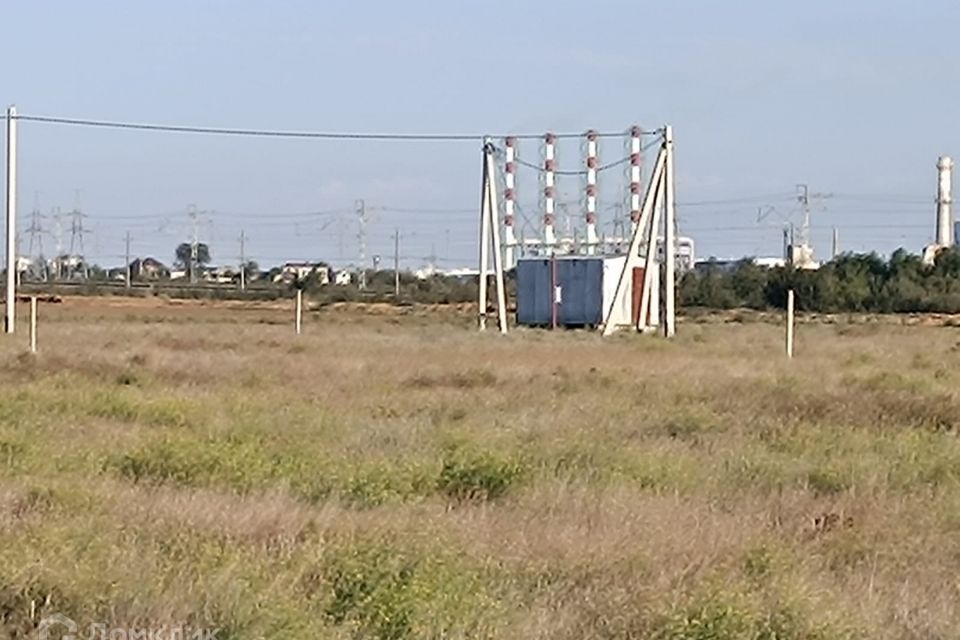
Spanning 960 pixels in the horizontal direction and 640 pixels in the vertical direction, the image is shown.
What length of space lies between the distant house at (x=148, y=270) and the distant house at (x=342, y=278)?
48.5 ft

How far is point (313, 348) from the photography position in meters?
36.8

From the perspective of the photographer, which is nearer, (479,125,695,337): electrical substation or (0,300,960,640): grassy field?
(0,300,960,640): grassy field

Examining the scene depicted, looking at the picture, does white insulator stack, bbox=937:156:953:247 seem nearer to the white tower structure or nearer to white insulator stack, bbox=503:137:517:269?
the white tower structure

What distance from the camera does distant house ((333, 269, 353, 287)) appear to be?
120 metres

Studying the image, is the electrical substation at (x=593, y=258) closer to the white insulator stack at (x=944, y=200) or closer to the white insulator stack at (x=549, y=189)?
the white insulator stack at (x=549, y=189)

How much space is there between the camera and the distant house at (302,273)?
11631 centimetres

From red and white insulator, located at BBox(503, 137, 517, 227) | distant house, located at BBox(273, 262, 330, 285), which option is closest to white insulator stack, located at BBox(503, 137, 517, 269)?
red and white insulator, located at BBox(503, 137, 517, 227)

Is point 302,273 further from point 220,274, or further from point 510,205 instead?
point 510,205

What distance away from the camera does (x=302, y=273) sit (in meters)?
127

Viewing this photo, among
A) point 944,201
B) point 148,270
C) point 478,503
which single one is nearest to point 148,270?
point 148,270

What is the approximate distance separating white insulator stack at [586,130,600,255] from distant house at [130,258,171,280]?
82.0 m

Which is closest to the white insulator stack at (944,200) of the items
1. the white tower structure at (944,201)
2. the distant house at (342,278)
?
the white tower structure at (944,201)

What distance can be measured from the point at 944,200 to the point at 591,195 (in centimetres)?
7295

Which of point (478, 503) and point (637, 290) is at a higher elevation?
point (637, 290)
